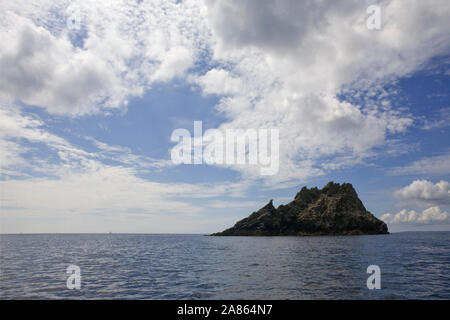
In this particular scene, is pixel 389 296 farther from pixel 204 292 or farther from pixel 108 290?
pixel 108 290

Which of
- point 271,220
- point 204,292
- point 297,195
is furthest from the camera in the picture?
point 297,195

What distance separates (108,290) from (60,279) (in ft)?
30.2

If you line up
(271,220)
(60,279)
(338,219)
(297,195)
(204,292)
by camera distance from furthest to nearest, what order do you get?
(297,195) < (271,220) < (338,219) < (60,279) < (204,292)

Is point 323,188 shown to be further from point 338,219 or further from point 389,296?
point 389,296

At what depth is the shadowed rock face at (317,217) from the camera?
14912 cm

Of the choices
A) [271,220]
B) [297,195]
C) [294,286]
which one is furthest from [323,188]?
[294,286]

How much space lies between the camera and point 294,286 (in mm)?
22094

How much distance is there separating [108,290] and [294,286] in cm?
1708

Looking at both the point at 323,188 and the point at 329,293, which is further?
the point at 323,188

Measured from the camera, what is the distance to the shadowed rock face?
149 meters

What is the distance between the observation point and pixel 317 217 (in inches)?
6112
